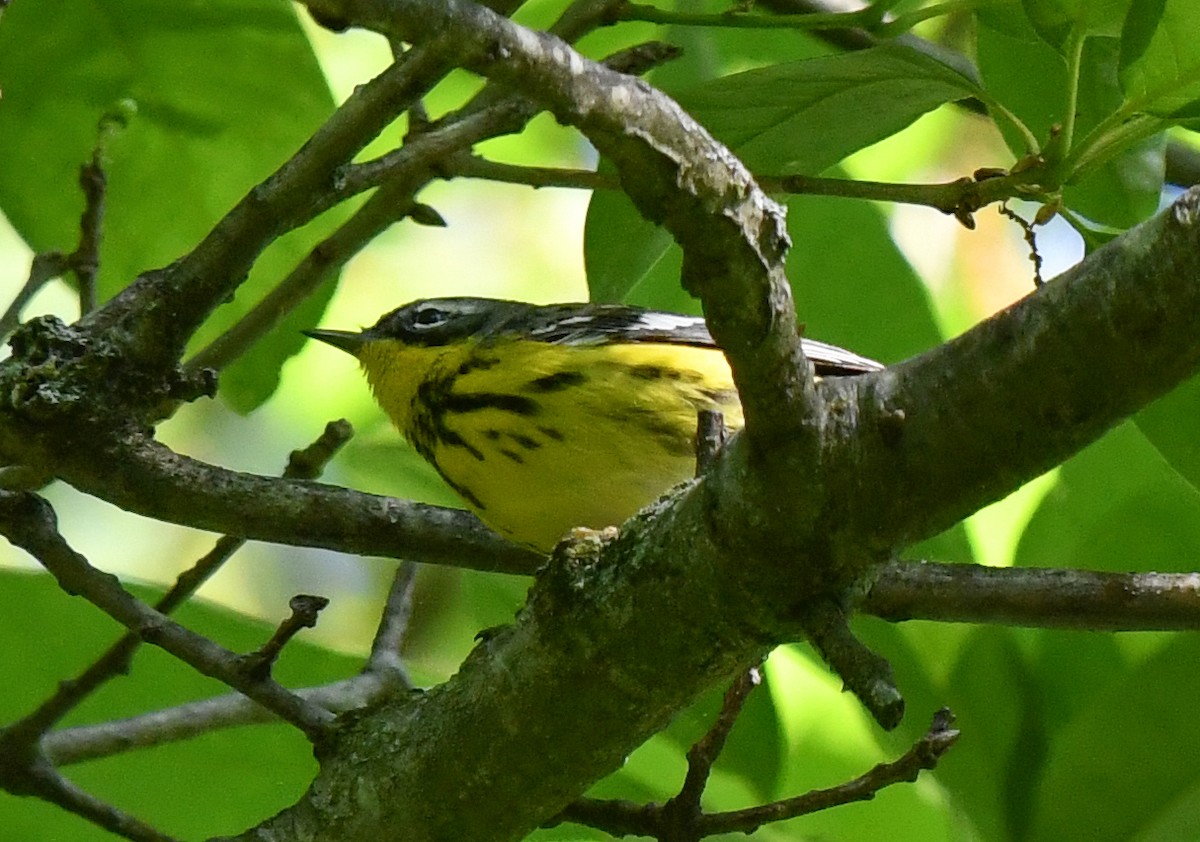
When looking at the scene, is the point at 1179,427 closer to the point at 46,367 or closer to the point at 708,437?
the point at 708,437

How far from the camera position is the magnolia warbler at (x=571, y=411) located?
2.30 meters

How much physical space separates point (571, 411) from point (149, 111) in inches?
29.5

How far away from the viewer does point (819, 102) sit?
1.79 m

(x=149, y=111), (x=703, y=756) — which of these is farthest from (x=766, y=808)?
(x=149, y=111)

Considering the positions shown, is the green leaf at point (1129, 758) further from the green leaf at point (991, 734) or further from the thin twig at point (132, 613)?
the thin twig at point (132, 613)

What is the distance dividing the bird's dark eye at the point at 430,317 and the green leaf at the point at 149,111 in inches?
35.1

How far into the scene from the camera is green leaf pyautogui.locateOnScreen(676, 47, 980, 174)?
1.73 metres

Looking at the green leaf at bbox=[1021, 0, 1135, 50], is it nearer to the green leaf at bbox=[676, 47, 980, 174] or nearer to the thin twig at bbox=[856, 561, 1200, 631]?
the green leaf at bbox=[676, 47, 980, 174]

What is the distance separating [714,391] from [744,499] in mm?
1204

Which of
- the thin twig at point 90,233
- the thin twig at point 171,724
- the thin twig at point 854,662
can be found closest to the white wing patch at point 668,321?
the thin twig at point 171,724

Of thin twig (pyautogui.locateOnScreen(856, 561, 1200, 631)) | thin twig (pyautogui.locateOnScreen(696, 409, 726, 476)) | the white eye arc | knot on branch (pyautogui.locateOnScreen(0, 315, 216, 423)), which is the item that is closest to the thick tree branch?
thin twig (pyautogui.locateOnScreen(696, 409, 726, 476))

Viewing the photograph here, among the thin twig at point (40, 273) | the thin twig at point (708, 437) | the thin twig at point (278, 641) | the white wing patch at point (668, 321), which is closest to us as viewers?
the thin twig at point (708, 437)

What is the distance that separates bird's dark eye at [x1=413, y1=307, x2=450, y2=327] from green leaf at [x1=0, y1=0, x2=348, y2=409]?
0.89 metres

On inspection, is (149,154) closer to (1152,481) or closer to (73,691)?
(73,691)
